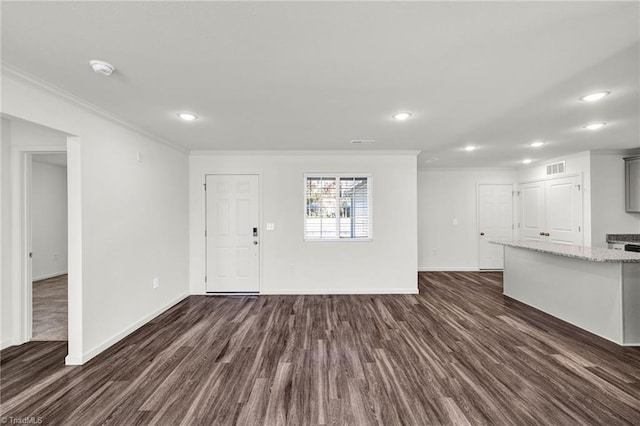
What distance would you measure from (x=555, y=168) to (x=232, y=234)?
21.9 ft

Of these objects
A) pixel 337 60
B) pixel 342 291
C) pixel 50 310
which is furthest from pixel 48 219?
pixel 337 60

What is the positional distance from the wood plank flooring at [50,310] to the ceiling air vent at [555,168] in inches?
338

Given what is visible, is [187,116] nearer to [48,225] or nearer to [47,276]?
[48,225]

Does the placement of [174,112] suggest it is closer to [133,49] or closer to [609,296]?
[133,49]

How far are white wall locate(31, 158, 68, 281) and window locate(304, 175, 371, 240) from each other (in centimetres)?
589

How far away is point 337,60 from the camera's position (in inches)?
71.9

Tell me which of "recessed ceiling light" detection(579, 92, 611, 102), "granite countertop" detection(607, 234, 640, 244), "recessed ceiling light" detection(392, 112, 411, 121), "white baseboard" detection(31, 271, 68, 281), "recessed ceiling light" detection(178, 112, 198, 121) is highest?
"recessed ceiling light" detection(178, 112, 198, 121)

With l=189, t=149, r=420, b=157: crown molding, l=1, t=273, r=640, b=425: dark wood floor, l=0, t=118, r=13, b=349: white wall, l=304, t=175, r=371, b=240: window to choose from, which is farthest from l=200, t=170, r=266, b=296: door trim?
l=0, t=118, r=13, b=349: white wall

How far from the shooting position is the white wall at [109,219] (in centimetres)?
247

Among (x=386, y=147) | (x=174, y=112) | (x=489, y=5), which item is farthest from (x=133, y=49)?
(x=386, y=147)

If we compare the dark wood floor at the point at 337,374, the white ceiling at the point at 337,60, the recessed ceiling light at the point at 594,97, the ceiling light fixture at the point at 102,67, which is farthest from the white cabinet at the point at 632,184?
the ceiling light fixture at the point at 102,67

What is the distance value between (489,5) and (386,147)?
303cm

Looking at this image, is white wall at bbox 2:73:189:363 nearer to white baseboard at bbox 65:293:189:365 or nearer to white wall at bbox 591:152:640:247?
white baseboard at bbox 65:293:189:365

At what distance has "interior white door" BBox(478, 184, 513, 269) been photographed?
20.8ft
